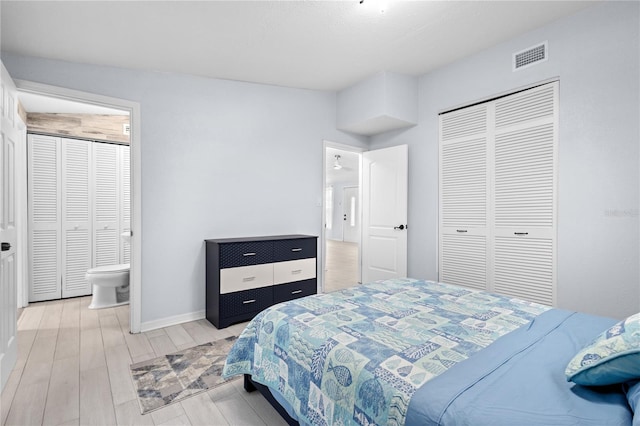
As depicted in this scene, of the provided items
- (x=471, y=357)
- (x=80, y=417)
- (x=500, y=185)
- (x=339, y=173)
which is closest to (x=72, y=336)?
(x=80, y=417)

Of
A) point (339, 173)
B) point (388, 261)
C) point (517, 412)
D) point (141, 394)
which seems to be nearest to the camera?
point (517, 412)

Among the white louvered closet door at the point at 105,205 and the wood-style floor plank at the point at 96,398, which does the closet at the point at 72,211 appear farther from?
the wood-style floor plank at the point at 96,398

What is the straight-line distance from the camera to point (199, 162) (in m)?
3.27

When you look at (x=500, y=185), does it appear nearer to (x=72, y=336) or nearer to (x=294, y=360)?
(x=294, y=360)

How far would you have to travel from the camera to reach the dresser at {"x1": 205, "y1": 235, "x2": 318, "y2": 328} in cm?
304

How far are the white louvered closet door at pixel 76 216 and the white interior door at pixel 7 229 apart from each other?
74.7 inches

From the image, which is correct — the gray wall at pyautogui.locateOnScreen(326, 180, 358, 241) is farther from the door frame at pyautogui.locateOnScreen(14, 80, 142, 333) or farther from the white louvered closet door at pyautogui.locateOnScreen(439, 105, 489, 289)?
the door frame at pyautogui.locateOnScreen(14, 80, 142, 333)

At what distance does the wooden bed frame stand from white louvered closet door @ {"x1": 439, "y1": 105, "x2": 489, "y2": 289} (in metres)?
2.53

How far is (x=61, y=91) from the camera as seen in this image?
8.73 ft

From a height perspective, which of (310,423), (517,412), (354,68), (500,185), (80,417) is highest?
(354,68)

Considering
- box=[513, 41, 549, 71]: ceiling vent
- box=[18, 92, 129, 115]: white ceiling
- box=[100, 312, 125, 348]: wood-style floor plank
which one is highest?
box=[513, 41, 549, 71]: ceiling vent

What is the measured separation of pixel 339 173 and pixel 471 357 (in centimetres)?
916

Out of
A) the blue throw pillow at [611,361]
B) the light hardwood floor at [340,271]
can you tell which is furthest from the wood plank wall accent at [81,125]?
the blue throw pillow at [611,361]

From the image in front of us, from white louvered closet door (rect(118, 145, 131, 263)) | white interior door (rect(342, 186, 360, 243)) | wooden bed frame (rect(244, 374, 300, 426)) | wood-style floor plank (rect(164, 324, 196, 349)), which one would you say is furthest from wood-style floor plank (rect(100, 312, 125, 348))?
white interior door (rect(342, 186, 360, 243))
